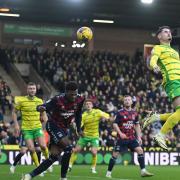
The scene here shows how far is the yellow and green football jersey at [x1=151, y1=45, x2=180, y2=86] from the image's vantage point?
11492mm

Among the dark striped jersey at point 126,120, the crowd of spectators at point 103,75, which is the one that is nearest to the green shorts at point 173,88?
the dark striped jersey at point 126,120

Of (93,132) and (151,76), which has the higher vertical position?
(151,76)

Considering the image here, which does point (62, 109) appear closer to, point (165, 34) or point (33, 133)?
point (165, 34)

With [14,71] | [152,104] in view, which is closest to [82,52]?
[14,71]

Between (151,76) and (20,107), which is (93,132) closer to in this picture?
(20,107)

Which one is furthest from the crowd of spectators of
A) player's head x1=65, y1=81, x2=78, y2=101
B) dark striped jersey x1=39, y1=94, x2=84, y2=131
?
player's head x1=65, y1=81, x2=78, y2=101

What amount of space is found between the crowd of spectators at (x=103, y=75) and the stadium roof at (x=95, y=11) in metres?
2.33

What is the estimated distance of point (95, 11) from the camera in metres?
38.0

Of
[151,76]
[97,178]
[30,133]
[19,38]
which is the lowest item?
[97,178]

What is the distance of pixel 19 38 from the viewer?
Result: 42656mm

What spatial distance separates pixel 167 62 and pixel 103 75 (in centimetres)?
2659

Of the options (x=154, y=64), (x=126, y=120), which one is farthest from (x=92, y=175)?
(x=154, y=64)

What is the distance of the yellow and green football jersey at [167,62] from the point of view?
1149cm

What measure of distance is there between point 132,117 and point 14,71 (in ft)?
73.1
